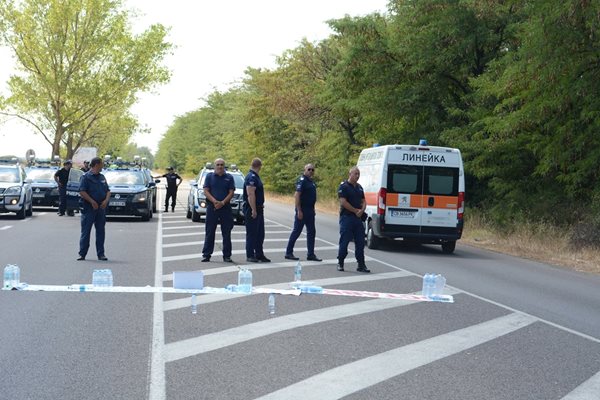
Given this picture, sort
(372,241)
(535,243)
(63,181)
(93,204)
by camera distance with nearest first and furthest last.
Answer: (93,204) → (372,241) → (535,243) → (63,181)

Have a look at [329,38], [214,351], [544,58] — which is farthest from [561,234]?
[329,38]

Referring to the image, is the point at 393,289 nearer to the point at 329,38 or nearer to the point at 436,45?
the point at 436,45

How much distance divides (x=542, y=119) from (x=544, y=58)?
1.95 meters

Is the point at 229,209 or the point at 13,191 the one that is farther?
the point at 13,191

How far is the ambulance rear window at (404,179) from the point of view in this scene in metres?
18.3

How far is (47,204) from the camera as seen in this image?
107 feet

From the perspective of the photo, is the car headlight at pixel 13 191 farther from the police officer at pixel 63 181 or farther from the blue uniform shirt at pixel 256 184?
the blue uniform shirt at pixel 256 184

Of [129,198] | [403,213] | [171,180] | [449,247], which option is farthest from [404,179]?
[171,180]

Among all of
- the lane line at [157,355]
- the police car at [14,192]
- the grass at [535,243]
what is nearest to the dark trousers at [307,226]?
the lane line at [157,355]

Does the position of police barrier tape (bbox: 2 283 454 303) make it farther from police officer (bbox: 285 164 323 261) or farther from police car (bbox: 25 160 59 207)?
police car (bbox: 25 160 59 207)

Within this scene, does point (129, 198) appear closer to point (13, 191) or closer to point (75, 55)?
point (13, 191)

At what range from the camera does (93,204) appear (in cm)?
1452

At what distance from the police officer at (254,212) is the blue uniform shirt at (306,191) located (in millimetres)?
808

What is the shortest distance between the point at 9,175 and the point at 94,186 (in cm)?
1467
